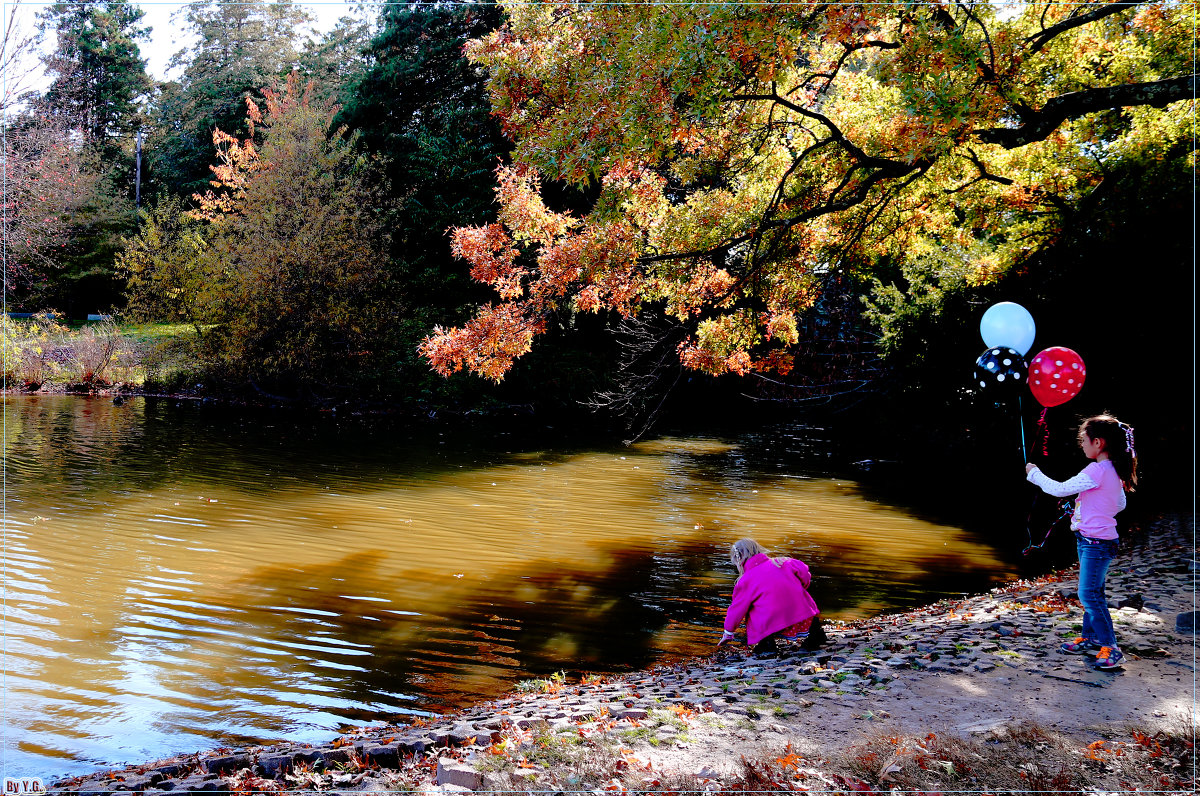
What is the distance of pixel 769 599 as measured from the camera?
6.62 m

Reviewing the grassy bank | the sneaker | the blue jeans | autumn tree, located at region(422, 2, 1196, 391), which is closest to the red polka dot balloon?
the blue jeans

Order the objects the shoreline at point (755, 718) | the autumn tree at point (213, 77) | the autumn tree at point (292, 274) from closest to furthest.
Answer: the shoreline at point (755, 718) < the autumn tree at point (292, 274) < the autumn tree at point (213, 77)

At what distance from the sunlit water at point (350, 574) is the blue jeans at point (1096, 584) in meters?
3.07

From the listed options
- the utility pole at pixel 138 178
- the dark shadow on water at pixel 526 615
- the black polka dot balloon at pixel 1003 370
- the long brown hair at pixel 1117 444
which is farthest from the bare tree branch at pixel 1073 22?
the utility pole at pixel 138 178

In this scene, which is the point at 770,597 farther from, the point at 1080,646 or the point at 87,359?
the point at 87,359

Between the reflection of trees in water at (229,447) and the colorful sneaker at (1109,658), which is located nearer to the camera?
the colorful sneaker at (1109,658)

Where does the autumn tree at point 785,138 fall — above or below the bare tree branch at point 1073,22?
below

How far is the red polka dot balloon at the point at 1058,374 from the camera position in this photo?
6.61 metres

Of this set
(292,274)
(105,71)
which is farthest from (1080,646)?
(105,71)

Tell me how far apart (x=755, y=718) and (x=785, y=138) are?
981 cm

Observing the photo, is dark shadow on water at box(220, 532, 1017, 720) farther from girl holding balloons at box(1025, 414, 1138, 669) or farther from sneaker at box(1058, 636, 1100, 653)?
girl holding balloons at box(1025, 414, 1138, 669)

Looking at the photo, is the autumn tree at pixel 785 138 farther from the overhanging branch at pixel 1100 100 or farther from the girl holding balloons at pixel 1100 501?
the girl holding balloons at pixel 1100 501

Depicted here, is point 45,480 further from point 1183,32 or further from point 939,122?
point 1183,32

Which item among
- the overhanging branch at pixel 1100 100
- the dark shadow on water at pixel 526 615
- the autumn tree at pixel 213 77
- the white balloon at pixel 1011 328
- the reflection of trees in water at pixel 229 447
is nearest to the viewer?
the dark shadow on water at pixel 526 615
